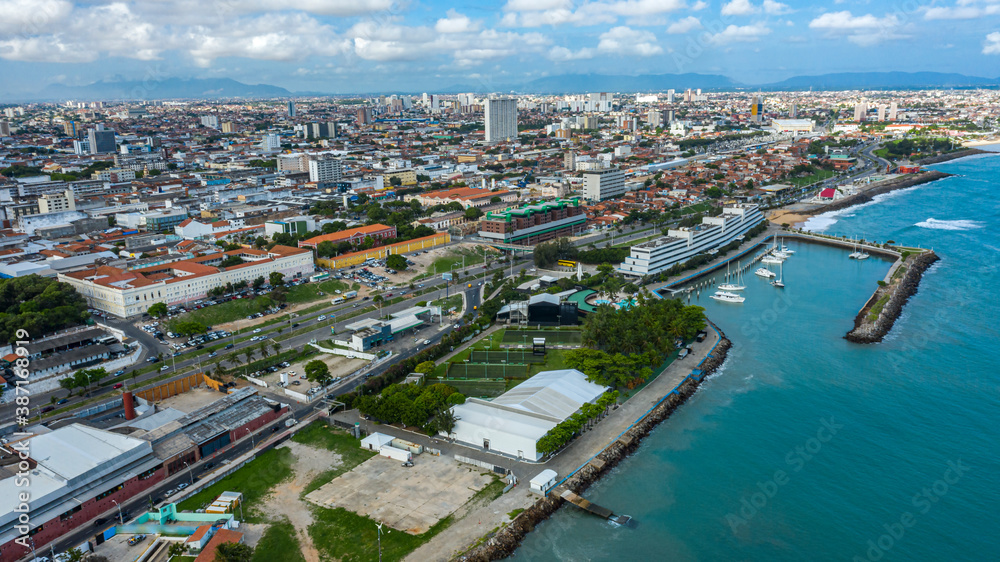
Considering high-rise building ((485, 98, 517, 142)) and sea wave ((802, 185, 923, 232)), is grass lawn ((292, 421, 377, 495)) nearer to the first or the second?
sea wave ((802, 185, 923, 232))

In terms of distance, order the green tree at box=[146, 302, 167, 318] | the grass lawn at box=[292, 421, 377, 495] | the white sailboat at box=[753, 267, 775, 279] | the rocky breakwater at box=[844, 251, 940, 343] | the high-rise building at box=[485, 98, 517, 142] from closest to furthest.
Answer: the grass lawn at box=[292, 421, 377, 495] → the rocky breakwater at box=[844, 251, 940, 343] → the green tree at box=[146, 302, 167, 318] → the white sailboat at box=[753, 267, 775, 279] → the high-rise building at box=[485, 98, 517, 142]

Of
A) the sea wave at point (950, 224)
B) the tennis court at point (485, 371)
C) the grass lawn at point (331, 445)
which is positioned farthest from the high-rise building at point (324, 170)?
the sea wave at point (950, 224)

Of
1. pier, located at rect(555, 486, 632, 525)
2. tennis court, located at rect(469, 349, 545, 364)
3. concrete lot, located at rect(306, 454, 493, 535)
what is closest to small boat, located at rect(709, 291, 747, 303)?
tennis court, located at rect(469, 349, 545, 364)

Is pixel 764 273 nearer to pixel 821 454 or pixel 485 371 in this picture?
pixel 821 454

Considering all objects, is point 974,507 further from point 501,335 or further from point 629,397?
point 501,335

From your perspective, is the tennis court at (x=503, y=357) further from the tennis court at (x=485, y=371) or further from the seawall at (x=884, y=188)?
the seawall at (x=884, y=188)

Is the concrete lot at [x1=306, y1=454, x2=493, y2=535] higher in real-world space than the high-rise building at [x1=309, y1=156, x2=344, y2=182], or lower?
lower

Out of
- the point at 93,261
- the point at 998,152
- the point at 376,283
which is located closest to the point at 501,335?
the point at 376,283

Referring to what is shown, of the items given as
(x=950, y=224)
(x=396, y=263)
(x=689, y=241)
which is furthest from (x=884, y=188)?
(x=396, y=263)
